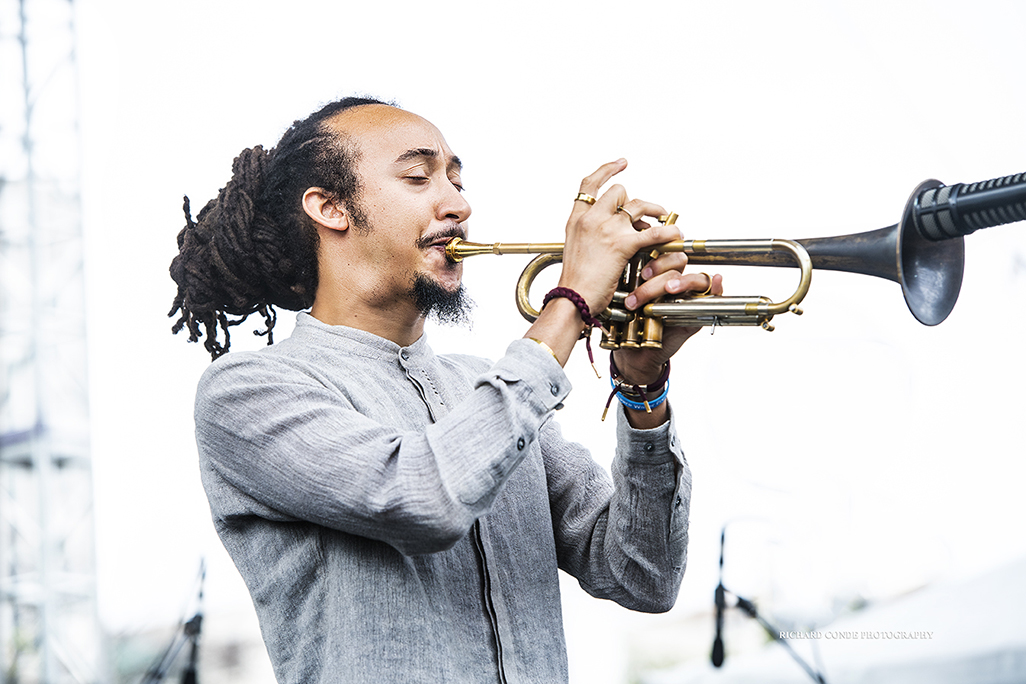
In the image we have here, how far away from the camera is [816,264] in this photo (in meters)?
1.46

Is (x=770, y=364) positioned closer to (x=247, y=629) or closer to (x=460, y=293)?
(x=460, y=293)

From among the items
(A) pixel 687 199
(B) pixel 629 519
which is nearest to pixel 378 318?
(B) pixel 629 519

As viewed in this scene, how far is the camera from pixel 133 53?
11.1 ft

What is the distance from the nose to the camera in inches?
Result: 62.5

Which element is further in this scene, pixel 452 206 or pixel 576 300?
pixel 452 206

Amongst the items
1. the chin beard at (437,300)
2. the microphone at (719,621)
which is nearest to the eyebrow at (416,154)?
the chin beard at (437,300)

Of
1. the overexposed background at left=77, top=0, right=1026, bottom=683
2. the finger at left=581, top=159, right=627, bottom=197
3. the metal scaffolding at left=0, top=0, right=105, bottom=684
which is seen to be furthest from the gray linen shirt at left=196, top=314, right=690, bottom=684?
the metal scaffolding at left=0, top=0, right=105, bottom=684

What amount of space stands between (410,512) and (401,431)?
5.7 inches

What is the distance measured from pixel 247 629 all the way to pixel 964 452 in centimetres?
276

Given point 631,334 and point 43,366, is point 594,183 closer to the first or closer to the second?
point 631,334

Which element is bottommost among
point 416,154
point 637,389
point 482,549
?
point 482,549

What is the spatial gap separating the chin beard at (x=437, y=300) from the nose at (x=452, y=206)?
0.42 feet

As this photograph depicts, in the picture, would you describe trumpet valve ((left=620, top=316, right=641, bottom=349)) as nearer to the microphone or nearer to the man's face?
the man's face

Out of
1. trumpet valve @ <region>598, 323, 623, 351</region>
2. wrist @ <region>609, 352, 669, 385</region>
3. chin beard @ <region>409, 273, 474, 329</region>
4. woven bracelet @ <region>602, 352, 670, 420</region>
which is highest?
chin beard @ <region>409, 273, 474, 329</region>
